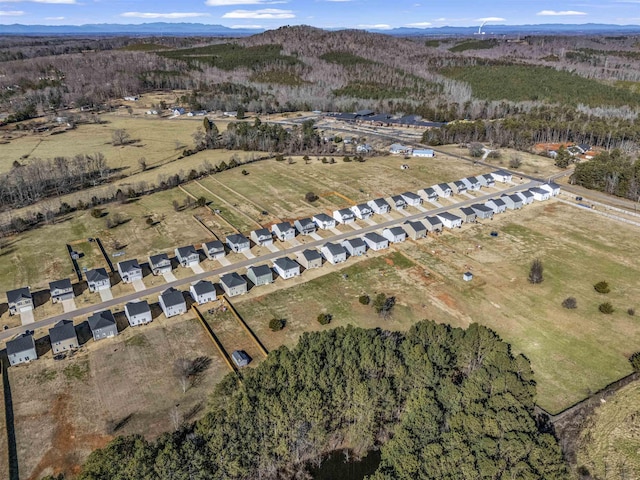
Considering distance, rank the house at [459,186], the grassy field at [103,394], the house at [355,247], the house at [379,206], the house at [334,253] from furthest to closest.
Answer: the house at [459,186]
the house at [379,206]
the house at [355,247]
the house at [334,253]
the grassy field at [103,394]

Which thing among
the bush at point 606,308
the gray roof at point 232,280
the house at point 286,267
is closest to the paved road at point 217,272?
the gray roof at point 232,280

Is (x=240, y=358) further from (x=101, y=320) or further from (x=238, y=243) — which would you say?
(x=238, y=243)

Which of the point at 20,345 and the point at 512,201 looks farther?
A: the point at 512,201

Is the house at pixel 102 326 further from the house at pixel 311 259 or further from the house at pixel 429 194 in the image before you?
the house at pixel 429 194

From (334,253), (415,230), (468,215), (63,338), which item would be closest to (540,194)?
(468,215)

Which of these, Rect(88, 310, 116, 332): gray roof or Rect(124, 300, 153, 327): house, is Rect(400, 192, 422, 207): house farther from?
Rect(88, 310, 116, 332): gray roof

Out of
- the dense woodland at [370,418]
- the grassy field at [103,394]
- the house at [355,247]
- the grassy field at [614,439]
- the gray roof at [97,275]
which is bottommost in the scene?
the grassy field at [614,439]
